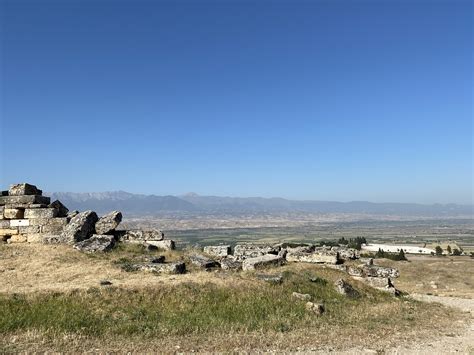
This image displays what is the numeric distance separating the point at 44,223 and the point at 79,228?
286 cm

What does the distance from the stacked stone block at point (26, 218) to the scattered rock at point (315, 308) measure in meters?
13.9

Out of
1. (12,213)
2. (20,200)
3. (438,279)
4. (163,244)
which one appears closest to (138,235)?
(163,244)

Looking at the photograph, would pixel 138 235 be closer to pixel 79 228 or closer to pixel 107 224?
pixel 107 224

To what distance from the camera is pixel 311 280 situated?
17.0 m

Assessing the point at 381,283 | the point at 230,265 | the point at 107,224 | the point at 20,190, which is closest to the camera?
the point at 230,265

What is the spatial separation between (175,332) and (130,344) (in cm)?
131

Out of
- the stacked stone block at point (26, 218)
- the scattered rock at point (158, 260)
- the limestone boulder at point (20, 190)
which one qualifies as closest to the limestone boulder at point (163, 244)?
the scattered rock at point (158, 260)

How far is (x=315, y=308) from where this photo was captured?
525 inches

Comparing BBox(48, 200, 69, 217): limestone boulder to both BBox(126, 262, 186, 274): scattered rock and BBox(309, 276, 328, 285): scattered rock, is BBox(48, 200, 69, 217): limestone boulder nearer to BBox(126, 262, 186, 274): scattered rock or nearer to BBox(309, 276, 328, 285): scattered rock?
BBox(126, 262, 186, 274): scattered rock

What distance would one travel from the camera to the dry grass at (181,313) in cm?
980

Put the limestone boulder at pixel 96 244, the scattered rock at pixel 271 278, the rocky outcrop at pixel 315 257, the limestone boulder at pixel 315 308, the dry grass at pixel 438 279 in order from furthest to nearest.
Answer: the dry grass at pixel 438 279, the rocky outcrop at pixel 315 257, the limestone boulder at pixel 96 244, the scattered rock at pixel 271 278, the limestone boulder at pixel 315 308

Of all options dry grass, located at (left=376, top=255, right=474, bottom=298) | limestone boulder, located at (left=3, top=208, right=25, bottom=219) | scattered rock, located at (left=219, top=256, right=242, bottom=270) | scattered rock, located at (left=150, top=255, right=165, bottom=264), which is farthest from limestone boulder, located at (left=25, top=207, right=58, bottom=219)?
dry grass, located at (left=376, top=255, right=474, bottom=298)

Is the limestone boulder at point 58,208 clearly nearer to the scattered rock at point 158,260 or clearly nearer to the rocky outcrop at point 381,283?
the scattered rock at point 158,260

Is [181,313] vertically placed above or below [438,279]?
above
